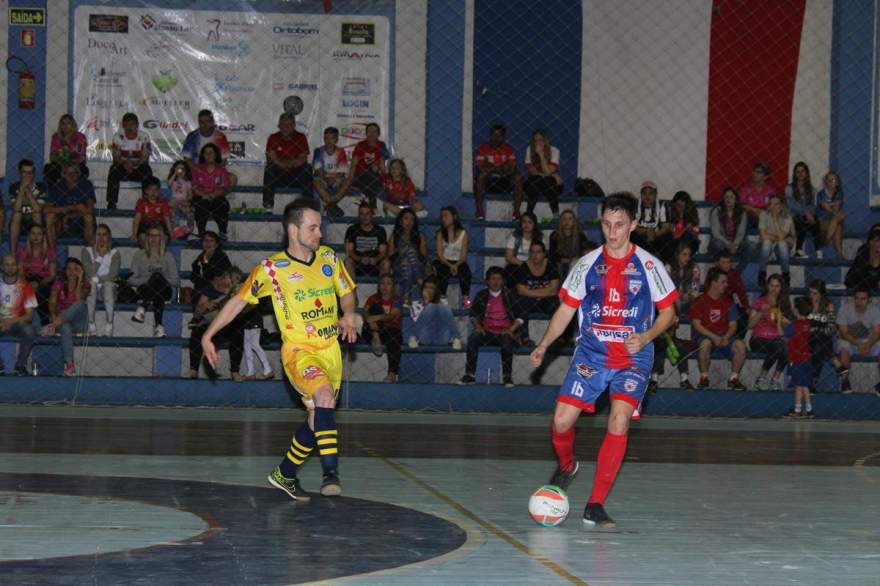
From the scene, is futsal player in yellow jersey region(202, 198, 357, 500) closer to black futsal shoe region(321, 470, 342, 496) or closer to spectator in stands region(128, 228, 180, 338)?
black futsal shoe region(321, 470, 342, 496)

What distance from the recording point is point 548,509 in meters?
7.43

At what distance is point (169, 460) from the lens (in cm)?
1040

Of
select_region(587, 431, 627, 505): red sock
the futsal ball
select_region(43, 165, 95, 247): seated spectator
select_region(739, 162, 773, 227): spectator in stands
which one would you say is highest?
select_region(739, 162, 773, 227): spectator in stands

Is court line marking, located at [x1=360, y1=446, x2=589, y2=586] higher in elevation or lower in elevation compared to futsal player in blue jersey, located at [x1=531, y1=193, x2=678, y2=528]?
lower

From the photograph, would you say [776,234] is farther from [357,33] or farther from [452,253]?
[357,33]

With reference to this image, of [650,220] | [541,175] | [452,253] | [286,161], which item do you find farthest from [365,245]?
[650,220]

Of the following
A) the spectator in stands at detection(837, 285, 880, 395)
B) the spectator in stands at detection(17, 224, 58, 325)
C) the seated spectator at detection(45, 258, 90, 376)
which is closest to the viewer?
the seated spectator at detection(45, 258, 90, 376)

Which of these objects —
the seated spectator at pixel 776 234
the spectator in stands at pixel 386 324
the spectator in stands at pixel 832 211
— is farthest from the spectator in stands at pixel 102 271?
the spectator in stands at pixel 832 211

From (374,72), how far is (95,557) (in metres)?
15.5

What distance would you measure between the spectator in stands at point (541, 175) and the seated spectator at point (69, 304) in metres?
6.46

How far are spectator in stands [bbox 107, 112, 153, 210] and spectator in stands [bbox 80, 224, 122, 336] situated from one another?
5.99 ft

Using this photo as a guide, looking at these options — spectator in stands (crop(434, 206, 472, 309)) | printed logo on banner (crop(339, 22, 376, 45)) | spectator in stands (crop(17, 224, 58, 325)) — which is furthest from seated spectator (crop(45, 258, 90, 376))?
printed logo on banner (crop(339, 22, 376, 45))

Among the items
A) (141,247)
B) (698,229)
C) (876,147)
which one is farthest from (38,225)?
(876,147)

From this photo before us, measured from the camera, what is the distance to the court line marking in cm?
608
